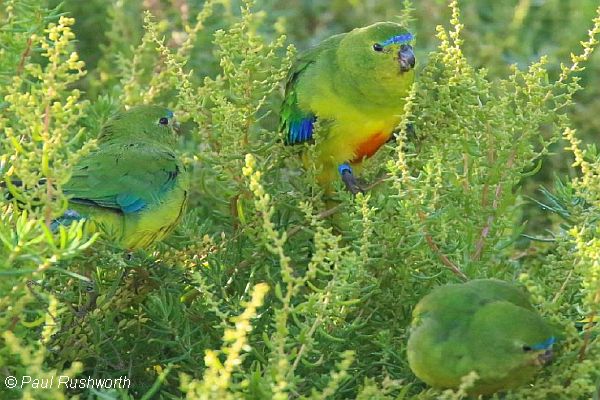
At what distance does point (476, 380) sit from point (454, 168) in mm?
528

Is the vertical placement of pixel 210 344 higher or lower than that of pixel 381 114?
lower

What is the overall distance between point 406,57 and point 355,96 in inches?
6.9

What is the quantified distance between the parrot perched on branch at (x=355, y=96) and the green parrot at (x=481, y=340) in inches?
34.4

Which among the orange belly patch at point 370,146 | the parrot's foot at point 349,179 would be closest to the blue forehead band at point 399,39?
the orange belly patch at point 370,146

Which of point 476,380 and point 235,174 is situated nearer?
point 476,380

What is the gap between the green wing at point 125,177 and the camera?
237 centimetres

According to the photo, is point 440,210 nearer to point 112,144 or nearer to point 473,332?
point 473,332

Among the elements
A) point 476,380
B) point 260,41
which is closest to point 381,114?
point 260,41

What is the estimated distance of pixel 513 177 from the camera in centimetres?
203

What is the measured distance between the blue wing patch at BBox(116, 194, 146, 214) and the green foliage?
0.59 feet

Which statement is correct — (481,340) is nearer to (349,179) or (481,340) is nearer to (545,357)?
(545,357)
